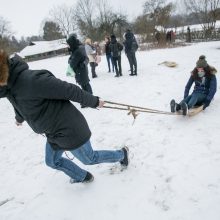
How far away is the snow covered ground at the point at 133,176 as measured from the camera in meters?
3.03

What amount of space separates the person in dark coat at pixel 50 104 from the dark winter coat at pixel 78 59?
11.4 ft

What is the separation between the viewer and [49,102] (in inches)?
106

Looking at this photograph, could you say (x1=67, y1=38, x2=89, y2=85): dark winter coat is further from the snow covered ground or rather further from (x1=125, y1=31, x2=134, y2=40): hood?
(x1=125, y1=31, x2=134, y2=40): hood

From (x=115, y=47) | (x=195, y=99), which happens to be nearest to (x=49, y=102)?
(x=195, y=99)

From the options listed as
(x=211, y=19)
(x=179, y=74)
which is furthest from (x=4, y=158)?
(x=211, y=19)

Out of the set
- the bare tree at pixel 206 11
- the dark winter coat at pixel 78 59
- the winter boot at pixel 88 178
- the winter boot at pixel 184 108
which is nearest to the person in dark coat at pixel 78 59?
the dark winter coat at pixel 78 59

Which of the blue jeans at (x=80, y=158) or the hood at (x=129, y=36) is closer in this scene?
the blue jeans at (x=80, y=158)

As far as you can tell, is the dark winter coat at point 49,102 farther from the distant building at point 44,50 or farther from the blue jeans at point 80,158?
the distant building at point 44,50

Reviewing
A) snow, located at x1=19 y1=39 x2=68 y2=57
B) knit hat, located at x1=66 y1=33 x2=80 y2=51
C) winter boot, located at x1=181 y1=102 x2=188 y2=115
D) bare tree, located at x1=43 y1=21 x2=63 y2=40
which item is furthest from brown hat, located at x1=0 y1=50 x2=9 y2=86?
bare tree, located at x1=43 y1=21 x2=63 y2=40

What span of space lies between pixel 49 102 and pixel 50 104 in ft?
0.08

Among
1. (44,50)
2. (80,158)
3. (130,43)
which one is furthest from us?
(44,50)

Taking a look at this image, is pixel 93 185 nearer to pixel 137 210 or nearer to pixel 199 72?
pixel 137 210

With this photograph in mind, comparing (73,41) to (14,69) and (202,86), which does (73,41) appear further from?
(14,69)

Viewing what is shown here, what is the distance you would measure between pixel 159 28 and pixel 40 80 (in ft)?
94.7
